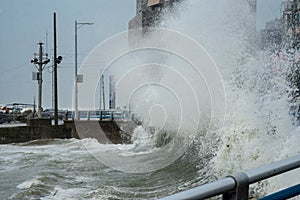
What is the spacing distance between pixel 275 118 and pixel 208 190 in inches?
270

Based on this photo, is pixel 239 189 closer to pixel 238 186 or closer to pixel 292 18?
pixel 238 186

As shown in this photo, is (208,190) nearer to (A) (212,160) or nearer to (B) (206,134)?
(A) (212,160)

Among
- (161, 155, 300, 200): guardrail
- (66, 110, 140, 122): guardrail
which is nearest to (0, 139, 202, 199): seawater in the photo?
(161, 155, 300, 200): guardrail

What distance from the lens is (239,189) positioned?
1.38 m

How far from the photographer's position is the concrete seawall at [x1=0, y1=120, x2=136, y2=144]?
1778 centimetres

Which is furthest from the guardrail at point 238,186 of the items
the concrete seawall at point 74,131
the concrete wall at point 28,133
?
the concrete wall at point 28,133

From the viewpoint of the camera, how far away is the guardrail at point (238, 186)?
4.10 feet

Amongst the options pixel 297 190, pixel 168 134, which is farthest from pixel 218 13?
pixel 297 190

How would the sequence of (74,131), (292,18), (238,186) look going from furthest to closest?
(74,131), (292,18), (238,186)

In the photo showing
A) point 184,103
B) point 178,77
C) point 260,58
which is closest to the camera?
point 260,58

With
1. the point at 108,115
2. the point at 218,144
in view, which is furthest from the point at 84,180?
the point at 108,115

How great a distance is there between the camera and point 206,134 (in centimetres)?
985

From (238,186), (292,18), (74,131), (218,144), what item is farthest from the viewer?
(74,131)

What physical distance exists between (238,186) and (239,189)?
0.01m
